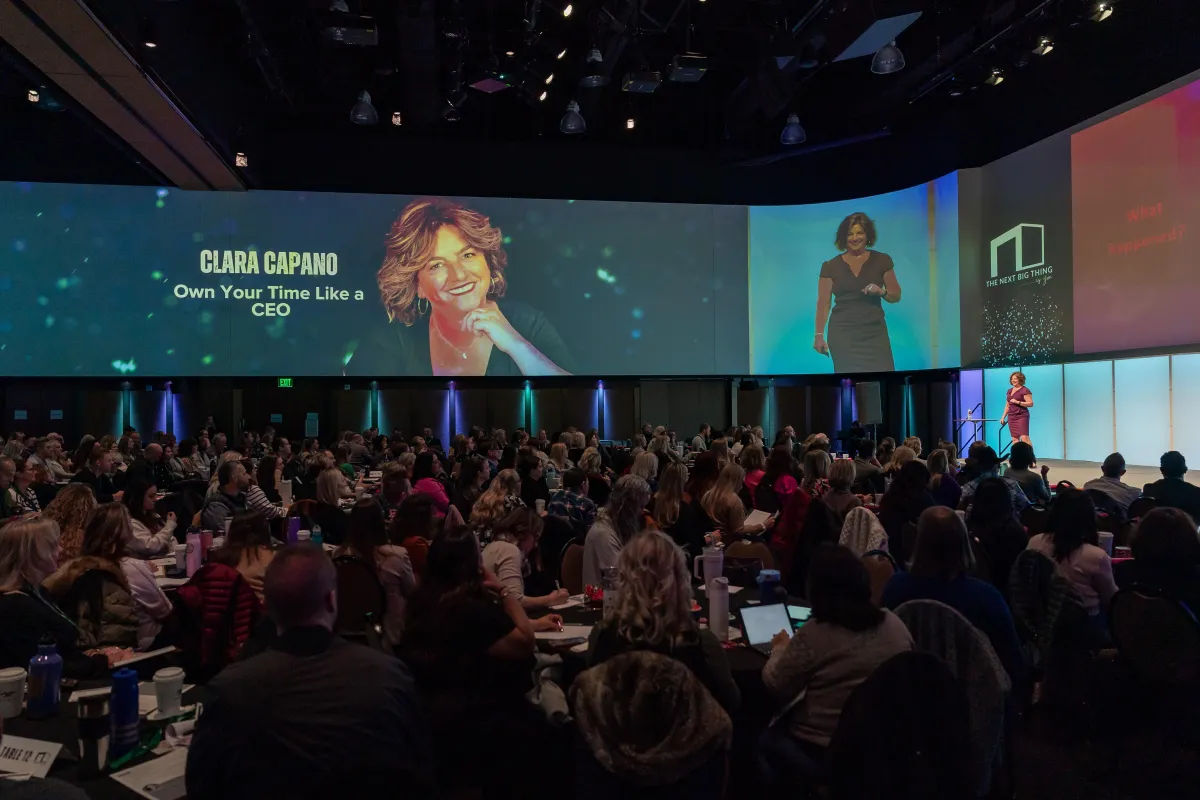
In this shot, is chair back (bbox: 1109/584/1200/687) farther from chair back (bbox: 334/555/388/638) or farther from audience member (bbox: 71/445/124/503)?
audience member (bbox: 71/445/124/503)

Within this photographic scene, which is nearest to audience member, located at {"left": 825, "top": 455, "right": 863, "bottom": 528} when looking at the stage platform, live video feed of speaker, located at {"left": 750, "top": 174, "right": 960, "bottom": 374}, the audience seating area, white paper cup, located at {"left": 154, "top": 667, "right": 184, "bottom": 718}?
the audience seating area

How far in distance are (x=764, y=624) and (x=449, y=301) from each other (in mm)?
13175

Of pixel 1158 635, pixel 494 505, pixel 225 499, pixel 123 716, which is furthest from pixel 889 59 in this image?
pixel 123 716

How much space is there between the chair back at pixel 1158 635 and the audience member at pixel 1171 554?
114 millimetres

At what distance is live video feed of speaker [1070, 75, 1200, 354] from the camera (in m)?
10.7

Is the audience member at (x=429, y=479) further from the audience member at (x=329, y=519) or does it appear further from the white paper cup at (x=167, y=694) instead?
the white paper cup at (x=167, y=694)

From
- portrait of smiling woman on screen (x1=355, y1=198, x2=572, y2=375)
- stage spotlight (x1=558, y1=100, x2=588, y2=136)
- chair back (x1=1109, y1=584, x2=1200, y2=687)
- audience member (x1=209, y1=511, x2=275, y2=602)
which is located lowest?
chair back (x1=1109, y1=584, x2=1200, y2=687)

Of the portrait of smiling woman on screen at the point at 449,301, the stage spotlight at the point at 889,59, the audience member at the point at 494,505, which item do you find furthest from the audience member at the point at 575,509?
the portrait of smiling woman on screen at the point at 449,301

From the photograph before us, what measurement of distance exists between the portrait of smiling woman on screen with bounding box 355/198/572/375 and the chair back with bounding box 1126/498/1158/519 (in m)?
11.4

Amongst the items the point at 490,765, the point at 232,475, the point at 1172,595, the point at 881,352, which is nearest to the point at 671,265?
the point at 881,352

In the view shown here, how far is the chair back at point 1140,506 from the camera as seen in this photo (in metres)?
5.72

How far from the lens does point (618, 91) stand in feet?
51.2

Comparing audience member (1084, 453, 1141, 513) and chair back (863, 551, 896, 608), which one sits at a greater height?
audience member (1084, 453, 1141, 513)

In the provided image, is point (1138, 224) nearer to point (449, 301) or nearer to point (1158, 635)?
point (1158, 635)
